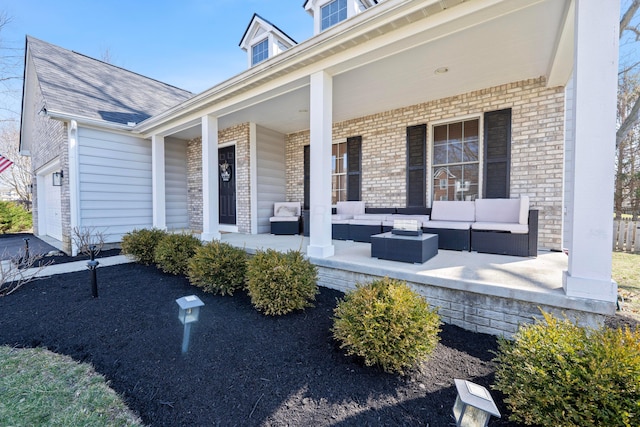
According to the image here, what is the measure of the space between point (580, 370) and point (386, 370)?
3.49 feet

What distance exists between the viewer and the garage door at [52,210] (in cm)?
738

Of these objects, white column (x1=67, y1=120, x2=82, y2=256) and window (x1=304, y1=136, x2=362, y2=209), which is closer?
white column (x1=67, y1=120, x2=82, y2=256)

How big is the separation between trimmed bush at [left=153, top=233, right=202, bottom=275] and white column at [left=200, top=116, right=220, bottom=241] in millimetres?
981

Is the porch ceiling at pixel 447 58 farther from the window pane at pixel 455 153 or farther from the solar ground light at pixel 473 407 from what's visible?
the solar ground light at pixel 473 407

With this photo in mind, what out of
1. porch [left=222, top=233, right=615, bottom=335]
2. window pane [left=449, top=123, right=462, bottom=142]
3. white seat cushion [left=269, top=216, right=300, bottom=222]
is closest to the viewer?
porch [left=222, top=233, right=615, bottom=335]

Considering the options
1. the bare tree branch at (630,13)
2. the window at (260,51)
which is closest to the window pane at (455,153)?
the window at (260,51)

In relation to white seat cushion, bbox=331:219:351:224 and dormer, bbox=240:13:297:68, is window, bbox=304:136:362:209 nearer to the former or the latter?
white seat cushion, bbox=331:219:351:224

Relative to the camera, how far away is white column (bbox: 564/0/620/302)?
2.11 m

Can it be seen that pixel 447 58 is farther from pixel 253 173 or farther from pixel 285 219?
pixel 253 173

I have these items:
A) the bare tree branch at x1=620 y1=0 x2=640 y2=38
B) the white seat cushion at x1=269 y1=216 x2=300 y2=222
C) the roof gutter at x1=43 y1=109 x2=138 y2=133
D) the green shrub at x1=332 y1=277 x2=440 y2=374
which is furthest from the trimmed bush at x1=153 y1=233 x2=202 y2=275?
the bare tree branch at x1=620 y1=0 x2=640 y2=38

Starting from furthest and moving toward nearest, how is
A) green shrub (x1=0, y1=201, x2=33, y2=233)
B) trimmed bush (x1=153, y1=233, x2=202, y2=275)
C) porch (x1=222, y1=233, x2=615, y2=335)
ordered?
green shrub (x1=0, y1=201, x2=33, y2=233)
trimmed bush (x1=153, y1=233, x2=202, y2=275)
porch (x1=222, y1=233, x2=615, y2=335)

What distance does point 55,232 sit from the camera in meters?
8.08

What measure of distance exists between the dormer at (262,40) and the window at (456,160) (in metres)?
4.49

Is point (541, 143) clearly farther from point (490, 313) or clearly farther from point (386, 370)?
point (386, 370)
